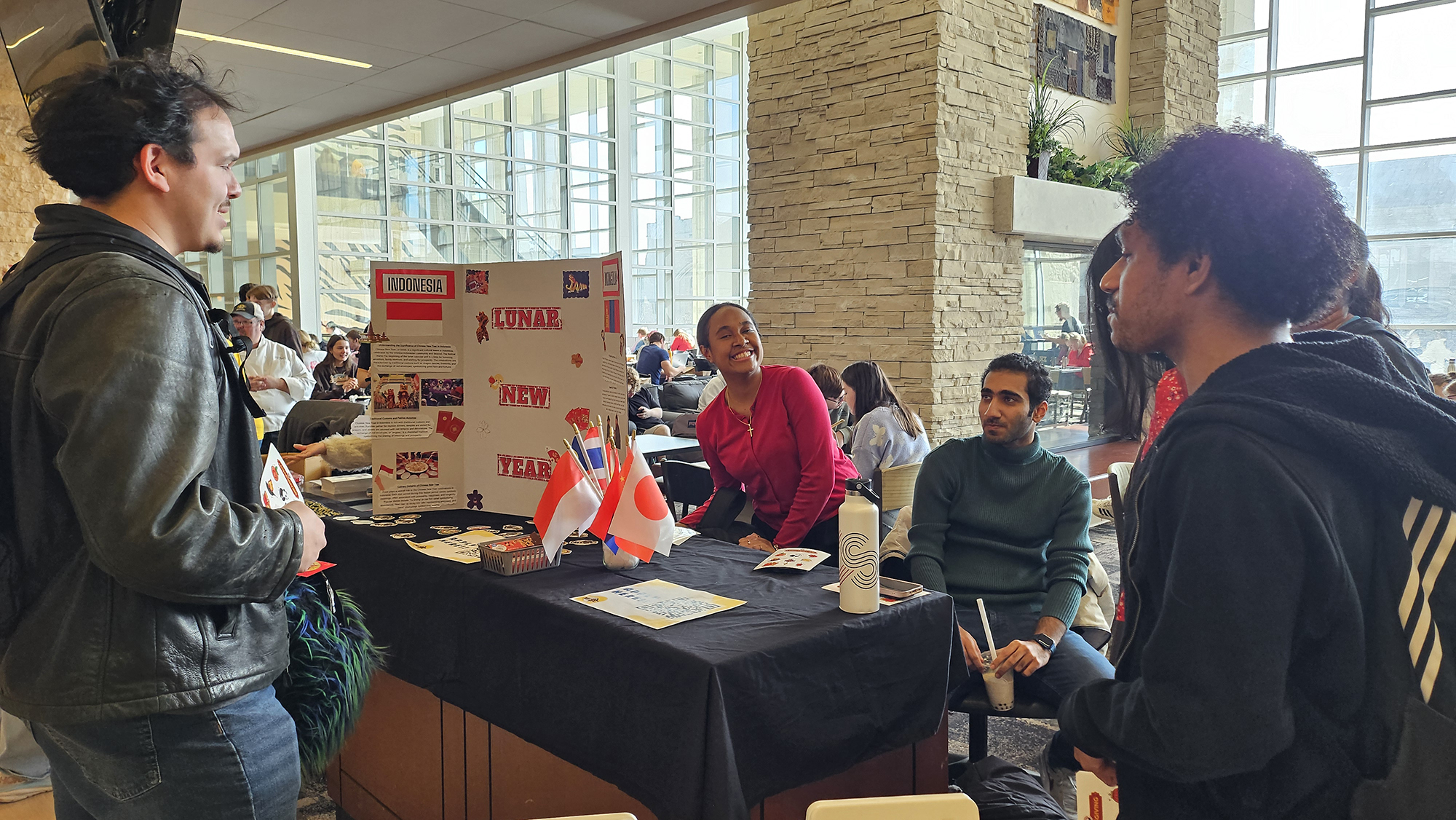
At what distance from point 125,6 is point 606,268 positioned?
6.75 ft

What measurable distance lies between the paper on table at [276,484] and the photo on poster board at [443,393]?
0.86 metres

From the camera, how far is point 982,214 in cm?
777

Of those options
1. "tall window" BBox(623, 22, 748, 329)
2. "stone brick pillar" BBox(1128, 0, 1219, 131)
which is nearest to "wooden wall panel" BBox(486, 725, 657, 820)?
"stone brick pillar" BBox(1128, 0, 1219, 131)

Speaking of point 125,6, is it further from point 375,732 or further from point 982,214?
point 982,214

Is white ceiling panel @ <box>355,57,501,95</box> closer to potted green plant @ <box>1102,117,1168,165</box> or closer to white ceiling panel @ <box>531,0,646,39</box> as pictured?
white ceiling panel @ <box>531,0,646,39</box>

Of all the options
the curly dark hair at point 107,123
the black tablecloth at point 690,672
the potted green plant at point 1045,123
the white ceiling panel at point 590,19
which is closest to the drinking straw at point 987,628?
the black tablecloth at point 690,672

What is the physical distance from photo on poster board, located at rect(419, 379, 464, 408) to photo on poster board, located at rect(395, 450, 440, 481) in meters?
0.15

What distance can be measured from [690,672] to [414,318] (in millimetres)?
1603

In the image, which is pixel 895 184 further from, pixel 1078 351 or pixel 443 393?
pixel 443 393

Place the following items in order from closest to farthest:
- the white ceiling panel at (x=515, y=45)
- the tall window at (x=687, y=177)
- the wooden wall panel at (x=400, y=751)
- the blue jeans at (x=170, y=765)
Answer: the blue jeans at (x=170, y=765) < the wooden wall panel at (x=400, y=751) < the white ceiling panel at (x=515, y=45) < the tall window at (x=687, y=177)

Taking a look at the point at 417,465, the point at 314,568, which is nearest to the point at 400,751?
the point at 417,465

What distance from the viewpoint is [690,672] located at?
1604 mm

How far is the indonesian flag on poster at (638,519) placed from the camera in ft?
7.05

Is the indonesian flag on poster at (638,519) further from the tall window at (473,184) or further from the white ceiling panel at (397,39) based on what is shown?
the tall window at (473,184)
